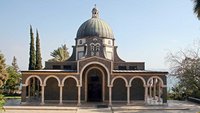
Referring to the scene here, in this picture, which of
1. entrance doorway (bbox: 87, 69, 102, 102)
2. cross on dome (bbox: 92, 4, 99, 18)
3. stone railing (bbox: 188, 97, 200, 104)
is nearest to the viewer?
entrance doorway (bbox: 87, 69, 102, 102)

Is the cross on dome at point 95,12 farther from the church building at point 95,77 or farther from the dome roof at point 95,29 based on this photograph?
the church building at point 95,77

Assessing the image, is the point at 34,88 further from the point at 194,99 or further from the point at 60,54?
the point at 194,99

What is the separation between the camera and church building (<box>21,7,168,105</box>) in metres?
35.6

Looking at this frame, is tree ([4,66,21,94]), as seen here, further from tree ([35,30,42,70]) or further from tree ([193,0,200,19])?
tree ([193,0,200,19])

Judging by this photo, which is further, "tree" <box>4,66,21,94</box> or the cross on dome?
"tree" <box>4,66,21,94</box>

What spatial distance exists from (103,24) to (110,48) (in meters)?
4.00

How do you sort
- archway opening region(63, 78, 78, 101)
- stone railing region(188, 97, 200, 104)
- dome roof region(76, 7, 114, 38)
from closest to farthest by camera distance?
archway opening region(63, 78, 78, 101) < stone railing region(188, 97, 200, 104) < dome roof region(76, 7, 114, 38)

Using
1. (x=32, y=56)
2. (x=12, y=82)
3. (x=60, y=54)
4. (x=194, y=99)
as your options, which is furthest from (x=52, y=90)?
(x=60, y=54)

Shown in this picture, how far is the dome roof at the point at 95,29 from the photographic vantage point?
42094mm

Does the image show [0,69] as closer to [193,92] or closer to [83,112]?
[83,112]

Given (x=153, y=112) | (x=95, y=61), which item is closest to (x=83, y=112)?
(x=153, y=112)

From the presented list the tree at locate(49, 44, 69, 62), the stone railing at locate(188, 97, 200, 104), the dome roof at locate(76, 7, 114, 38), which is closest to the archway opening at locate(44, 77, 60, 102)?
the dome roof at locate(76, 7, 114, 38)

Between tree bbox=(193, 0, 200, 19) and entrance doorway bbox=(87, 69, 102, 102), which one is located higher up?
tree bbox=(193, 0, 200, 19)

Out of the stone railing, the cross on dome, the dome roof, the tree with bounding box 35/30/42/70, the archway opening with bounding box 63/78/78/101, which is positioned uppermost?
the cross on dome
